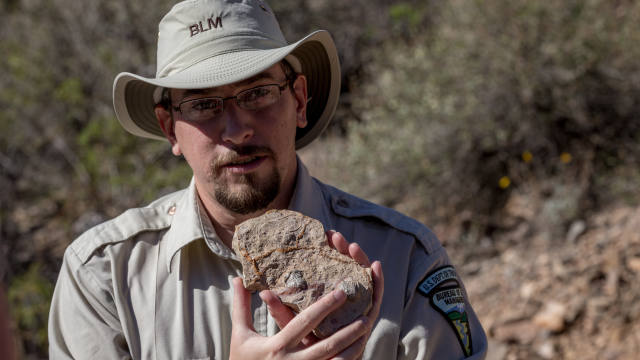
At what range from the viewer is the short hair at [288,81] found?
7.16 ft

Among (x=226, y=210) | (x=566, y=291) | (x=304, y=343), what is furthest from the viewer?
(x=566, y=291)

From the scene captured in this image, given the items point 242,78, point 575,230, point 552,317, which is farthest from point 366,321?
point 575,230

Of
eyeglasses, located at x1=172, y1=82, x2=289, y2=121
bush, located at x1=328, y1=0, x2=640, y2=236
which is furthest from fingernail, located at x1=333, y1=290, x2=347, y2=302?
bush, located at x1=328, y1=0, x2=640, y2=236

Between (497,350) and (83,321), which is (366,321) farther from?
(497,350)

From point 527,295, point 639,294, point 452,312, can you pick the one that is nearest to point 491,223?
point 527,295

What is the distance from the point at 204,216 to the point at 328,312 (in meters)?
0.85

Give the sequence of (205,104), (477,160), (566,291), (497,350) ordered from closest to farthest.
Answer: (205,104)
(497,350)
(566,291)
(477,160)

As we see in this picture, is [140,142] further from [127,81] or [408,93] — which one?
[127,81]

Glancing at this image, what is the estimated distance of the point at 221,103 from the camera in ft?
6.63

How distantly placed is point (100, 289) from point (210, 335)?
43 cm

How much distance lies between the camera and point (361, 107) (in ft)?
25.6

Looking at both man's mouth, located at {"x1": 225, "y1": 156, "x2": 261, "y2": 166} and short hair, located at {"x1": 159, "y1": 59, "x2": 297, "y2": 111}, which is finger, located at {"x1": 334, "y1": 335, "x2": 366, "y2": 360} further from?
short hair, located at {"x1": 159, "y1": 59, "x2": 297, "y2": 111}

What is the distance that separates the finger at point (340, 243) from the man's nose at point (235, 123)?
19.3 inches

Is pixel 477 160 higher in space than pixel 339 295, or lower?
lower
